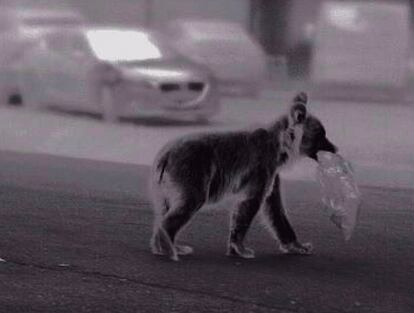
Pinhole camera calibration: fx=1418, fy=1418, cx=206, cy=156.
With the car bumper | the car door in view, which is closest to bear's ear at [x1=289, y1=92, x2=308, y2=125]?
the car bumper

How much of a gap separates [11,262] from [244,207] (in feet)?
4.85

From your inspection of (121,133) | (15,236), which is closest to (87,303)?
(15,236)

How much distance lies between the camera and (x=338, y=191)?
9156mm

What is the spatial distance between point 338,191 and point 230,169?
32.2 inches

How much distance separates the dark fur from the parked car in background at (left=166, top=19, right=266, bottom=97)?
15218mm

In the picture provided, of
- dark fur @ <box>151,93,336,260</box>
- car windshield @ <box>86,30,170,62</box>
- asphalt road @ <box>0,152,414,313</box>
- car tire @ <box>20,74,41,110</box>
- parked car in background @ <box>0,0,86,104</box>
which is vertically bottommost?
car tire @ <box>20,74,41,110</box>

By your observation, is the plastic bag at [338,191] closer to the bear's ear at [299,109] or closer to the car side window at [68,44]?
the bear's ear at [299,109]

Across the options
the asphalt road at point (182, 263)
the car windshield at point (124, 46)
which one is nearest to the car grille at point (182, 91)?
the car windshield at point (124, 46)

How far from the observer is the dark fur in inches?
340

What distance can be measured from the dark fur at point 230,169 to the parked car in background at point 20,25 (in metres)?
13.4

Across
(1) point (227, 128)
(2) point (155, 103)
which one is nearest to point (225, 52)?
(2) point (155, 103)

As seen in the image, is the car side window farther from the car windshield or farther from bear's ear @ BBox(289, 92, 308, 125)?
bear's ear @ BBox(289, 92, 308, 125)

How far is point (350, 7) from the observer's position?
25734 millimetres

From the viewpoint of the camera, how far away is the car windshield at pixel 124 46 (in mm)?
20734
